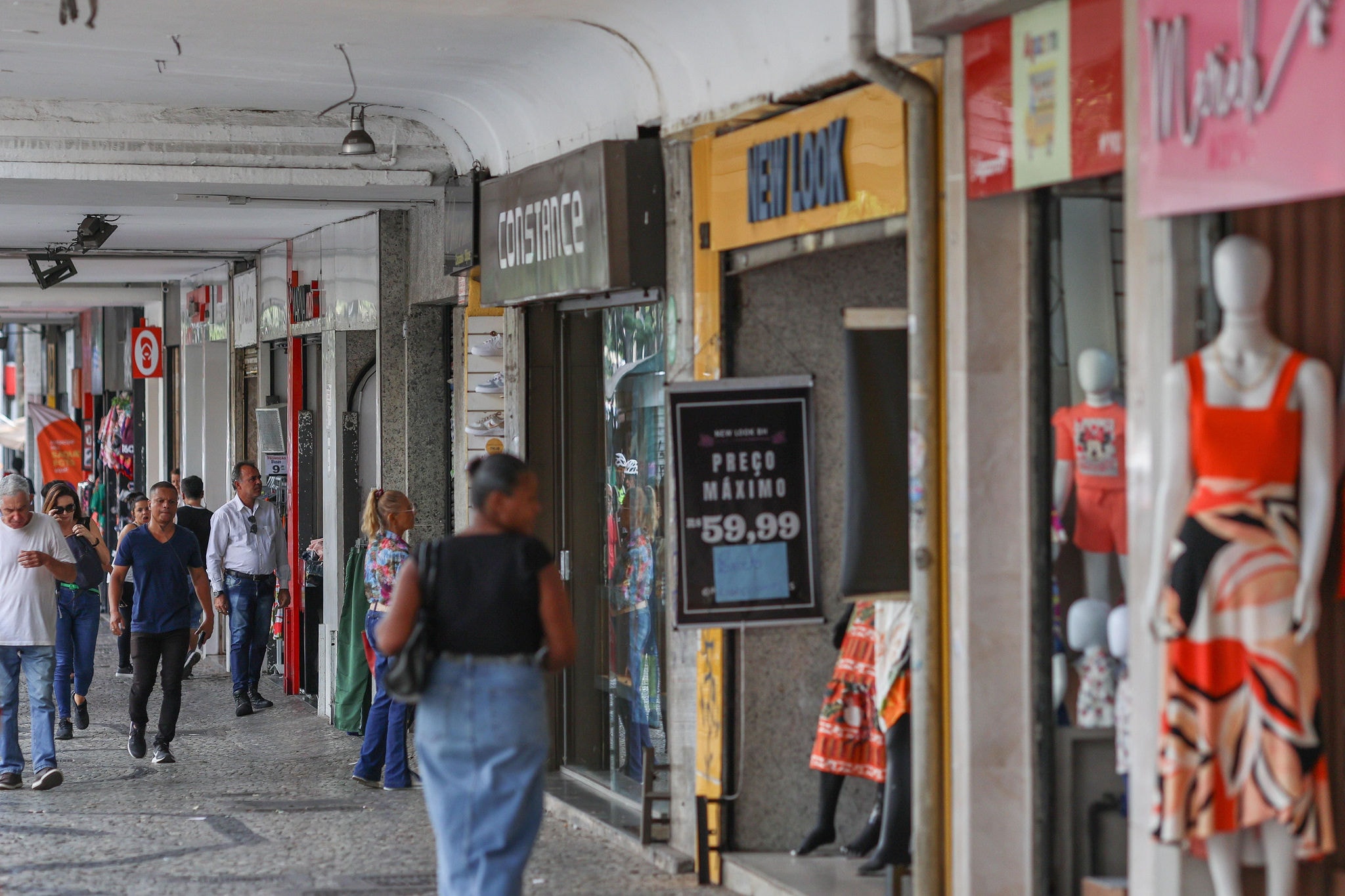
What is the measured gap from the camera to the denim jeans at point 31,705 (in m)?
9.47

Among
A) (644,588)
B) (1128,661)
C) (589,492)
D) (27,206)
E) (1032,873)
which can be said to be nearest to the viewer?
(1128,661)

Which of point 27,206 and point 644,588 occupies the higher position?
point 27,206

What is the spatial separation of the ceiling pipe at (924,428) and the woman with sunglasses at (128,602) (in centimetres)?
638

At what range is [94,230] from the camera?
43.5 feet

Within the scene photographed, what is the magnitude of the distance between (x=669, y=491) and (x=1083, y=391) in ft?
6.33

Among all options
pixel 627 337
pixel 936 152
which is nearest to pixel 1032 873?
pixel 936 152

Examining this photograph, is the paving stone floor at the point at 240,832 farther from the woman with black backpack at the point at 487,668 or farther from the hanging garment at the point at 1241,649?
the hanging garment at the point at 1241,649

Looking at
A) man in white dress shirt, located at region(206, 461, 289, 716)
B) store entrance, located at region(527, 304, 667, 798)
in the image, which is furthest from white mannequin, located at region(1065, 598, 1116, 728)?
man in white dress shirt, located at region(206, 461, 289, 716)

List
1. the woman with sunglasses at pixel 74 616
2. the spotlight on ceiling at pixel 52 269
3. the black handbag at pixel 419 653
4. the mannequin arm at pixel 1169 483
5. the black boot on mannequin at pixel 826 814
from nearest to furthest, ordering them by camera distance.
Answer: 1. the mannequin arm at pixel 1169 483
2. the black handbag at pixel 419 653
3. the black boot on mannequin at pixel 826 814
4. the woman with sunglasses at pixel 74 616
5. the spotlight on ceiling at pixel 52 269

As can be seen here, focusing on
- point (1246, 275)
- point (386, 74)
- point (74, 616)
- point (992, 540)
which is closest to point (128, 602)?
point (74, 616)

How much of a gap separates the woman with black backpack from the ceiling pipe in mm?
1285

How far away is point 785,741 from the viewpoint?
A: 7266 mm

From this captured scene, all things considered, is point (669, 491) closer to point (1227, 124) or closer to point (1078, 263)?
point (1078, 263)

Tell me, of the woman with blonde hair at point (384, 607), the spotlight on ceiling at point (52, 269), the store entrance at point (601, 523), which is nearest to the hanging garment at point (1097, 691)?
the store entrance at point (601, 523)
